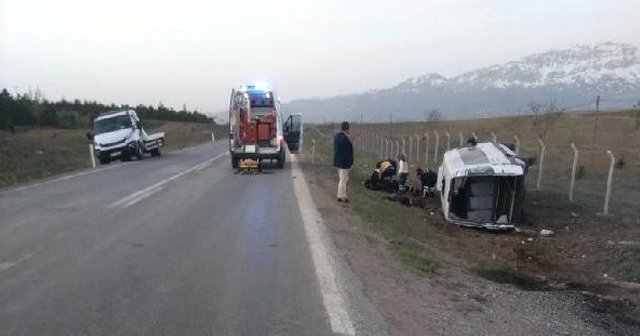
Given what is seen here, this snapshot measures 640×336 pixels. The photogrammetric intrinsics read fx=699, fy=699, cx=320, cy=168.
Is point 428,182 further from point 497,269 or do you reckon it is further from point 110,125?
point 110,125

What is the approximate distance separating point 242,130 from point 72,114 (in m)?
64.1

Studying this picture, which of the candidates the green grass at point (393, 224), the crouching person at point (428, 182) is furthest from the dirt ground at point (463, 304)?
the crouching person at point (428, 182)

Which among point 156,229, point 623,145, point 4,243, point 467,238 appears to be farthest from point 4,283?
point 623,145

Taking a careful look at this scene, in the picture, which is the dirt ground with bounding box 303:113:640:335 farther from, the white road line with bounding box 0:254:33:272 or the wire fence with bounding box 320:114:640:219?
the white road line with bounding box 0:254:33:272

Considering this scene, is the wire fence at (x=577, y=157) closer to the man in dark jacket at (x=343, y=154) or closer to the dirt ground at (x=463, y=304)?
the man in dark jacket at (x=343, y=154)

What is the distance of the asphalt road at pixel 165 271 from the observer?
5930 millimetres

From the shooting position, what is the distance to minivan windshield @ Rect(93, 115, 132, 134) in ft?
110

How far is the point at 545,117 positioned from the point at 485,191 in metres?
31.7

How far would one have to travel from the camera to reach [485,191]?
1605 centimetres

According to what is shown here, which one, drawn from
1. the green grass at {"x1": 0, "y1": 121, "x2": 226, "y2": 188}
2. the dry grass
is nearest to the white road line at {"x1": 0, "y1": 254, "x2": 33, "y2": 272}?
the dry grass

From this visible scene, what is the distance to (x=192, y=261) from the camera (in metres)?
8.37

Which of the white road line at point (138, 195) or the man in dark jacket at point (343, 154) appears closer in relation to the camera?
the white road line at point (138, 195)

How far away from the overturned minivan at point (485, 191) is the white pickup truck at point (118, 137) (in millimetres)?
20098

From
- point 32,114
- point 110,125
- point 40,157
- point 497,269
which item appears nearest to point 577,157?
point 497,269
